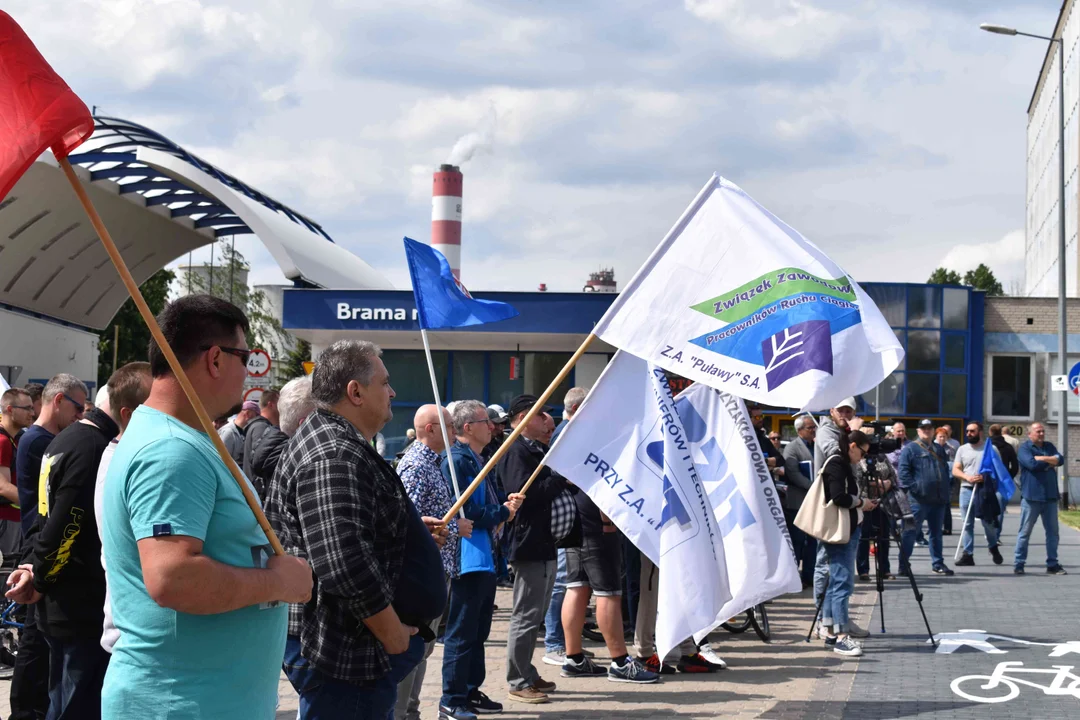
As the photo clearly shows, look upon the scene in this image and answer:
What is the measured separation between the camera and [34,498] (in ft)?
22.9

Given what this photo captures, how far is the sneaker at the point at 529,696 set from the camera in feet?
25.5

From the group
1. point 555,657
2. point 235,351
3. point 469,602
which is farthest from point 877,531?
point 235,351

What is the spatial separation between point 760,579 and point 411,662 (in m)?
4.06

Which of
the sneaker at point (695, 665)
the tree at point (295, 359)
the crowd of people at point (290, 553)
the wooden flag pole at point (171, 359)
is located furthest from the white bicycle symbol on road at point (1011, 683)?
the tree at point (295, 359)

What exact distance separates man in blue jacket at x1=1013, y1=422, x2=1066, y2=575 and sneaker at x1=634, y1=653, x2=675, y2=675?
8.20 metres

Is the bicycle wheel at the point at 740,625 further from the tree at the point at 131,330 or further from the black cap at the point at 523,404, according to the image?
the tree at the point at 131,330

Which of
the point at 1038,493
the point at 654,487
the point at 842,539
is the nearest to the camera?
the point at 654,487

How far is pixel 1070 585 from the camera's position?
46.8ft

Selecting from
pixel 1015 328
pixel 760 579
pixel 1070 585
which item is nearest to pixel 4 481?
pixel 760 579

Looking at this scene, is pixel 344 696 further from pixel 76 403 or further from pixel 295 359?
pixel 295 359

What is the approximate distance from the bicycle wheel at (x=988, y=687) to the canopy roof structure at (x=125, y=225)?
69.5ft

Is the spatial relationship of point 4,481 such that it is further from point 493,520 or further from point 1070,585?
point 1070,585

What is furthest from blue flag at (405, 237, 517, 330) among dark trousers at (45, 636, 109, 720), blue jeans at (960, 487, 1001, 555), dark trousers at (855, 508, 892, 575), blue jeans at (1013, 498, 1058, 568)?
blue jeans at (960, 487, 1001, 555)

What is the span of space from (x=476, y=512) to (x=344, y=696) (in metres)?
2.97
